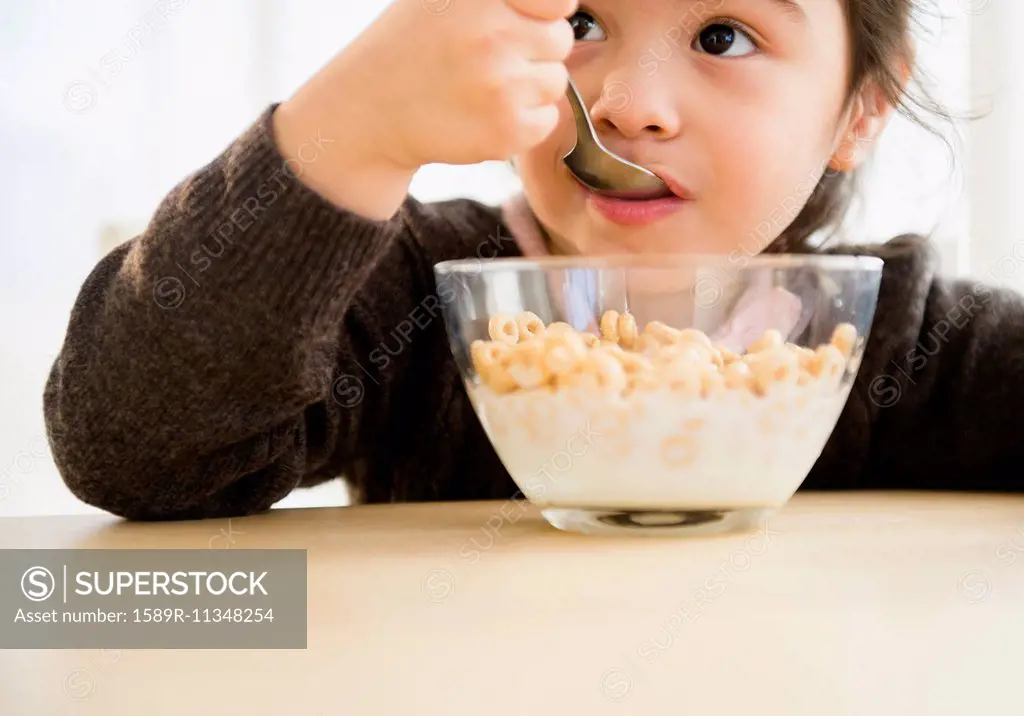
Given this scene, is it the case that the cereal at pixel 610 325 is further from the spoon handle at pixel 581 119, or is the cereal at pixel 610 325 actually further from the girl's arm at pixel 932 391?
the girl's arm at pixel 932 391

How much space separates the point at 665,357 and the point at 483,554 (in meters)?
0.12

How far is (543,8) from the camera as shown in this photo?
0.48 m

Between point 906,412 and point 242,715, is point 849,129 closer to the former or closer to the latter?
point 906,412

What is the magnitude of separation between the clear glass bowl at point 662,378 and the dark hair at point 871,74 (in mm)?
346

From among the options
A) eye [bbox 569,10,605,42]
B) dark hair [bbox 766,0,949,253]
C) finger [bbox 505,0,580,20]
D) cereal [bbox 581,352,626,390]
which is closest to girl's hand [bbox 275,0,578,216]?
finger [bbox 505,0,580,20]

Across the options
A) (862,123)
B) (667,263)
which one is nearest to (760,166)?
(862,123)

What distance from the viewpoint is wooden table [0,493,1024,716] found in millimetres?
272

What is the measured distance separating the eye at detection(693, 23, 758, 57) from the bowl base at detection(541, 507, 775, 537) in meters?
0.35

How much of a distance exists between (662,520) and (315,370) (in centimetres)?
20

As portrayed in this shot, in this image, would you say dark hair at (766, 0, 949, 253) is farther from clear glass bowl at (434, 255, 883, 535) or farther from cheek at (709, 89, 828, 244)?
clear glass bowl at (434, 255, 883, 535)

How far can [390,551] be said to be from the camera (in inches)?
18.1

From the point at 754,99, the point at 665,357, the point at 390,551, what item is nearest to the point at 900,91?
the point at 754,99

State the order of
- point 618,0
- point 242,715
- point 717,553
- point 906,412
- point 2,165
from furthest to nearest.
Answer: point 2,165 < point 906,412 < point 618,0 < point 717,553 < point 242,715

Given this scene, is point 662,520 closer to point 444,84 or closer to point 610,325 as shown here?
point 610,325
